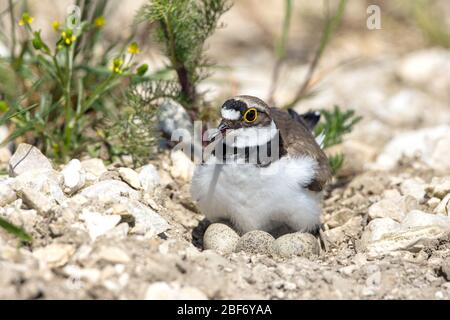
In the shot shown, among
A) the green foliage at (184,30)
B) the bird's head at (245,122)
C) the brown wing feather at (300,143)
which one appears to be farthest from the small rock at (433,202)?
the green foliage at (184,30)

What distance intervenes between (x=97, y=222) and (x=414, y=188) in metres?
2.43

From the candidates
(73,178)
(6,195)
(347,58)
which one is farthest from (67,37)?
(347,58)

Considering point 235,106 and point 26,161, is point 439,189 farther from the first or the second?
point 26,161

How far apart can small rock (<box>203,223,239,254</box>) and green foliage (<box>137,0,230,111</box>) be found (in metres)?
1.27

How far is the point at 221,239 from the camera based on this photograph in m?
4.36

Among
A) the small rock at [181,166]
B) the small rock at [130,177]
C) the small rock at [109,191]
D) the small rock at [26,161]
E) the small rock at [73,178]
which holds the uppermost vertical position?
the small rock at [26,161]

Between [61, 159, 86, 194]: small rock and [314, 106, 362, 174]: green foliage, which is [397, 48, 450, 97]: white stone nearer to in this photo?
[314, 106, 362, 174]: green foliage

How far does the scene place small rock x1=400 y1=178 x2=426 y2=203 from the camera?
5.05 metres

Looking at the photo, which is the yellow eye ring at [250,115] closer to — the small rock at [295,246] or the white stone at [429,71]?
the small rock at [295,246]

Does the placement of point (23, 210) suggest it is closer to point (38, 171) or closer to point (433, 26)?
point (38, 171)

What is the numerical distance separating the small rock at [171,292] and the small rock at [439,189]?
214 cm

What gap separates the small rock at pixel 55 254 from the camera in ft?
11.3

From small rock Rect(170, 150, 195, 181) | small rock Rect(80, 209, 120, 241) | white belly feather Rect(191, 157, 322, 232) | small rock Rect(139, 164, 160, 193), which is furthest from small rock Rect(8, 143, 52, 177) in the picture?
small rock Rect(170, 150, 195, 181)
